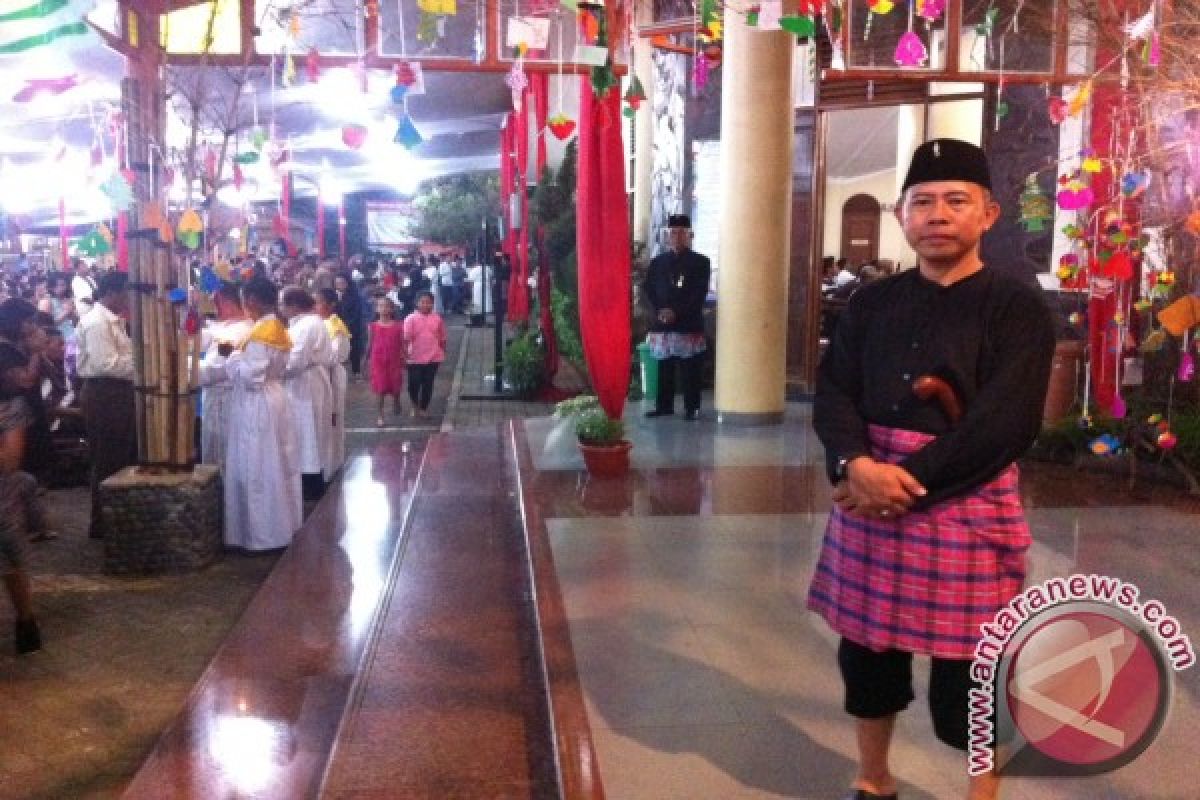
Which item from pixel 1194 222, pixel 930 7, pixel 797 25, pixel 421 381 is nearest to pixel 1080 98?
pixel 1194 222

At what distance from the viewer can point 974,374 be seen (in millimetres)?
2605

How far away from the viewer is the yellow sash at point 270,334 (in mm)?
6875

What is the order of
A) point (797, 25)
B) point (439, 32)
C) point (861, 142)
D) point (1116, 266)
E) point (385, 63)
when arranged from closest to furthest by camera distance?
1. point (797, 25)
2. point (1116, 266)
3. point (385, 63)
4. point (439, 32)
5. point (861, 142)

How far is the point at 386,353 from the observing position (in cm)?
1187

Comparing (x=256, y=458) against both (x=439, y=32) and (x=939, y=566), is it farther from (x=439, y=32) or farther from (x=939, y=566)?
(x=939, y=566)

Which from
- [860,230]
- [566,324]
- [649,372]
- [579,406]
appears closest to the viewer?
[579,406]

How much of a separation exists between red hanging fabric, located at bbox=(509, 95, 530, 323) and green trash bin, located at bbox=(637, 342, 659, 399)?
233cm

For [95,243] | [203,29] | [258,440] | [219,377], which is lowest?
[258,440]

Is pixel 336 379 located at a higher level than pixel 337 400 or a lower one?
higher

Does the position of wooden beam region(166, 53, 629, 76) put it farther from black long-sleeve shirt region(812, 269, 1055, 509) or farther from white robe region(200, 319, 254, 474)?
black long-sleeve shirt region(812, 269, 1055, 509)

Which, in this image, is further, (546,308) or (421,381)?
(546,308)

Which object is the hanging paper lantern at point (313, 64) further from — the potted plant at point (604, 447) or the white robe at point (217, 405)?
the potted plant at point (604, 447)

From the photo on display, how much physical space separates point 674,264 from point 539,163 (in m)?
3.17

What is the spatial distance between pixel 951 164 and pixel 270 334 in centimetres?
526
